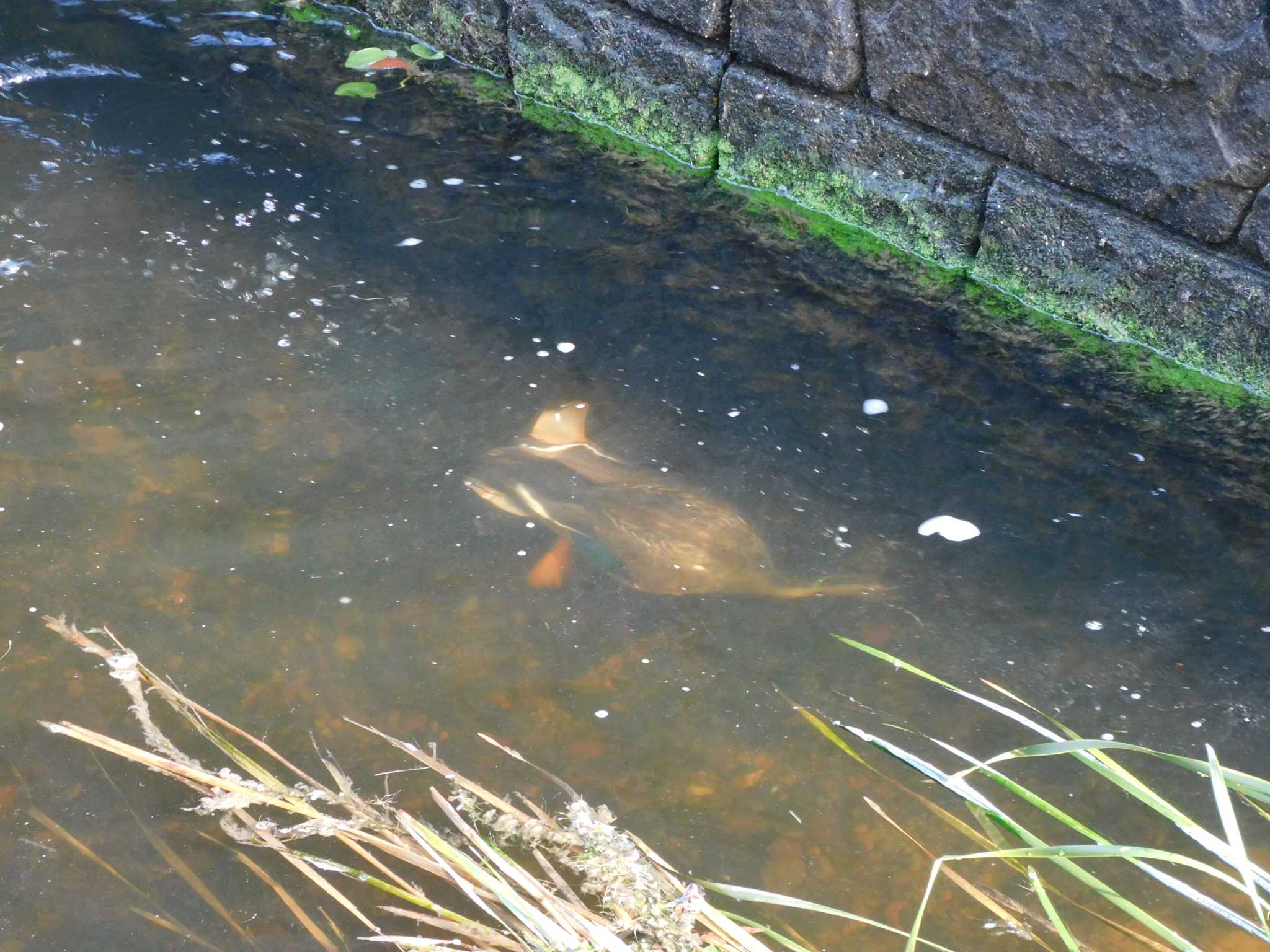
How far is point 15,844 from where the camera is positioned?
73.0 inches

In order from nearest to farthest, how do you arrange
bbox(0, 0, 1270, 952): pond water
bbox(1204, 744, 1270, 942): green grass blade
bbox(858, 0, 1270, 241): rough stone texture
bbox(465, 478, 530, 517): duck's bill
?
1. bbox(1204, 744, 1270, 942): green grass blade
2. bbox(0, 0, 1270, 952): pond water
3. bbox(465, 478, 530, 517): duck's bill
4. bbox(858, 0, 1270, 241): rough stone texture

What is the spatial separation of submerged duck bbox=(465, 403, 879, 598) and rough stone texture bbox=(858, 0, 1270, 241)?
1520 millimetres

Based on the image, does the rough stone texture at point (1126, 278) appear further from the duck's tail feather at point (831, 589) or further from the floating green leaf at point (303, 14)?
the floating green leaf at point (303, 14)

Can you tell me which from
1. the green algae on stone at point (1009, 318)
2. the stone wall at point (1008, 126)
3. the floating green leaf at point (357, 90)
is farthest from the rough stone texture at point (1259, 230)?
the floating green leaf at point (357, 90)

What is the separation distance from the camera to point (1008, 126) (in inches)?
126

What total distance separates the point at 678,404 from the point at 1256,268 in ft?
5.26

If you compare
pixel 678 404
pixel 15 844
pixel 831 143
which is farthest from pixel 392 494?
pixel 831 143

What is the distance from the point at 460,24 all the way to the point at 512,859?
334cm

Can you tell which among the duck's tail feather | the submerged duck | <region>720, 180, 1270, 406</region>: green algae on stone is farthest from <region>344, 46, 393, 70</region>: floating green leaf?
the duck's tail feather

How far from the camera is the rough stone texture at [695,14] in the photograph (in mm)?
3580

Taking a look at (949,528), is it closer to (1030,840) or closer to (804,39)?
(1030,840)

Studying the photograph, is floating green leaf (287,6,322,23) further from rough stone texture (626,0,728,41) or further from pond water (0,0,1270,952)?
rough stone texture (626,0,728,41)

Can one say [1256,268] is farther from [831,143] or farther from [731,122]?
[731,122]

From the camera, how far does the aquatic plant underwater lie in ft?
5.16
